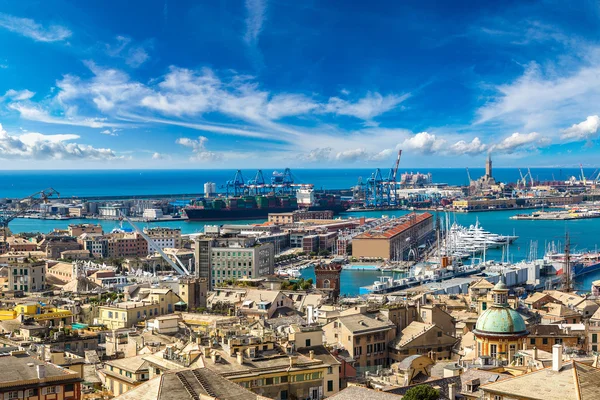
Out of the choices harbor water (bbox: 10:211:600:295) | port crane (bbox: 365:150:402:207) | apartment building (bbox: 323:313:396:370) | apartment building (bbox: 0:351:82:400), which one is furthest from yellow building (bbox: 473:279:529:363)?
port crane (bbox: 365:150:402:207)

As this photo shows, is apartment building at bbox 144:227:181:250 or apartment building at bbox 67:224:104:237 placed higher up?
apartment building at bbox 67:224:104:237

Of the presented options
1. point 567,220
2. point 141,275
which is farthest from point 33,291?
point 567,220

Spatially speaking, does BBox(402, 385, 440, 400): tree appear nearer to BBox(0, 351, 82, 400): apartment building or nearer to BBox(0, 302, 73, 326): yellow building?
BBox(0, 351, 82, 400): apartment building

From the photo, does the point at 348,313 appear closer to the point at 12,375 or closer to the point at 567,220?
the point at 12,375

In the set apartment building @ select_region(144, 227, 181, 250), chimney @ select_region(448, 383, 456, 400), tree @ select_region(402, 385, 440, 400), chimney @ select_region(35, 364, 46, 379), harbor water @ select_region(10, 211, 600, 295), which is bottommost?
harbor water @ select_region(10, 211, 600, 295)

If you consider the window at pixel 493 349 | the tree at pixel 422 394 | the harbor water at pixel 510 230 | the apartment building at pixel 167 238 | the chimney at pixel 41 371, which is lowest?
the harbor water at pixel 510 230

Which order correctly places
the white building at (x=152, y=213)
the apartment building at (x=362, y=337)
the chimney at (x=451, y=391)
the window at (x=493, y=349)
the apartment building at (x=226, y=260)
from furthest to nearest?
the white building at (x=152, y=213), the apartment building at (x=226, y=260), the apartment building at (x=362, y=337), the window at (x=493, y=349), the chimney at (x=451, y=391)

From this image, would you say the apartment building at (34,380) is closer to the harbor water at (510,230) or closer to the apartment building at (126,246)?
the harbor water at (510,230)

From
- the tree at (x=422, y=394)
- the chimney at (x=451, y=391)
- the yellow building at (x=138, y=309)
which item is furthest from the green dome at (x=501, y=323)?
the yellow building at (x=138, y=309)
